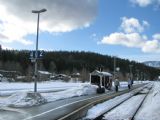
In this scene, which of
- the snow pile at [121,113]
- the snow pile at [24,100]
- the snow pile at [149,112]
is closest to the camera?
the snow pile at [149,112]

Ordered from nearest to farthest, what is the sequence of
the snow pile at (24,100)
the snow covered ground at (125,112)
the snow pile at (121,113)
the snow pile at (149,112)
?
the snow pile at (149,112) → the snow pile at (121,113) → the snow covered ground at (125,112) → the snow pile at (24,100)

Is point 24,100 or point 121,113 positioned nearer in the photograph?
point 121,113

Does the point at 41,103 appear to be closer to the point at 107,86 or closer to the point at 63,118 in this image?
the point at 63,118

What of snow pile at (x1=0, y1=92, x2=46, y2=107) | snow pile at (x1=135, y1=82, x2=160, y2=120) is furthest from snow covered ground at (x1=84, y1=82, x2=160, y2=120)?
snow pile at (x1=0, y1=92, x2=46, y2=107)

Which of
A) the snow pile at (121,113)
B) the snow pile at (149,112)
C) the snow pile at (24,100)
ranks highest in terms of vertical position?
the snow pile at (24,100)

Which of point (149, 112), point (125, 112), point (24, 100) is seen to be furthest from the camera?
point (24, 100)

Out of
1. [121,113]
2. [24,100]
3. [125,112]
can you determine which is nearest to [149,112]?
[125,112]

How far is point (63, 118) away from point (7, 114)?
310 centimetres

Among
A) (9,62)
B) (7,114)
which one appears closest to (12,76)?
(9,62)

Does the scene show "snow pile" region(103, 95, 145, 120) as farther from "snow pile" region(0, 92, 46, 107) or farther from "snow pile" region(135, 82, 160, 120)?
"snow pile" region(0, 92, 46, 107)

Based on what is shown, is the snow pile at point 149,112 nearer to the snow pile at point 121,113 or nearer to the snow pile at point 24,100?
the snow pile at point 121,113

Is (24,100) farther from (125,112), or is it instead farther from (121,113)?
(121,113)

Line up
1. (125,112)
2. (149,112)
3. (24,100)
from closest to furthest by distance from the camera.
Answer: (149,112)
(125,112)
(24,100)

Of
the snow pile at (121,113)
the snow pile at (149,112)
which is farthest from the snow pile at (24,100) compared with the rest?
the snow pile at (149,112)
